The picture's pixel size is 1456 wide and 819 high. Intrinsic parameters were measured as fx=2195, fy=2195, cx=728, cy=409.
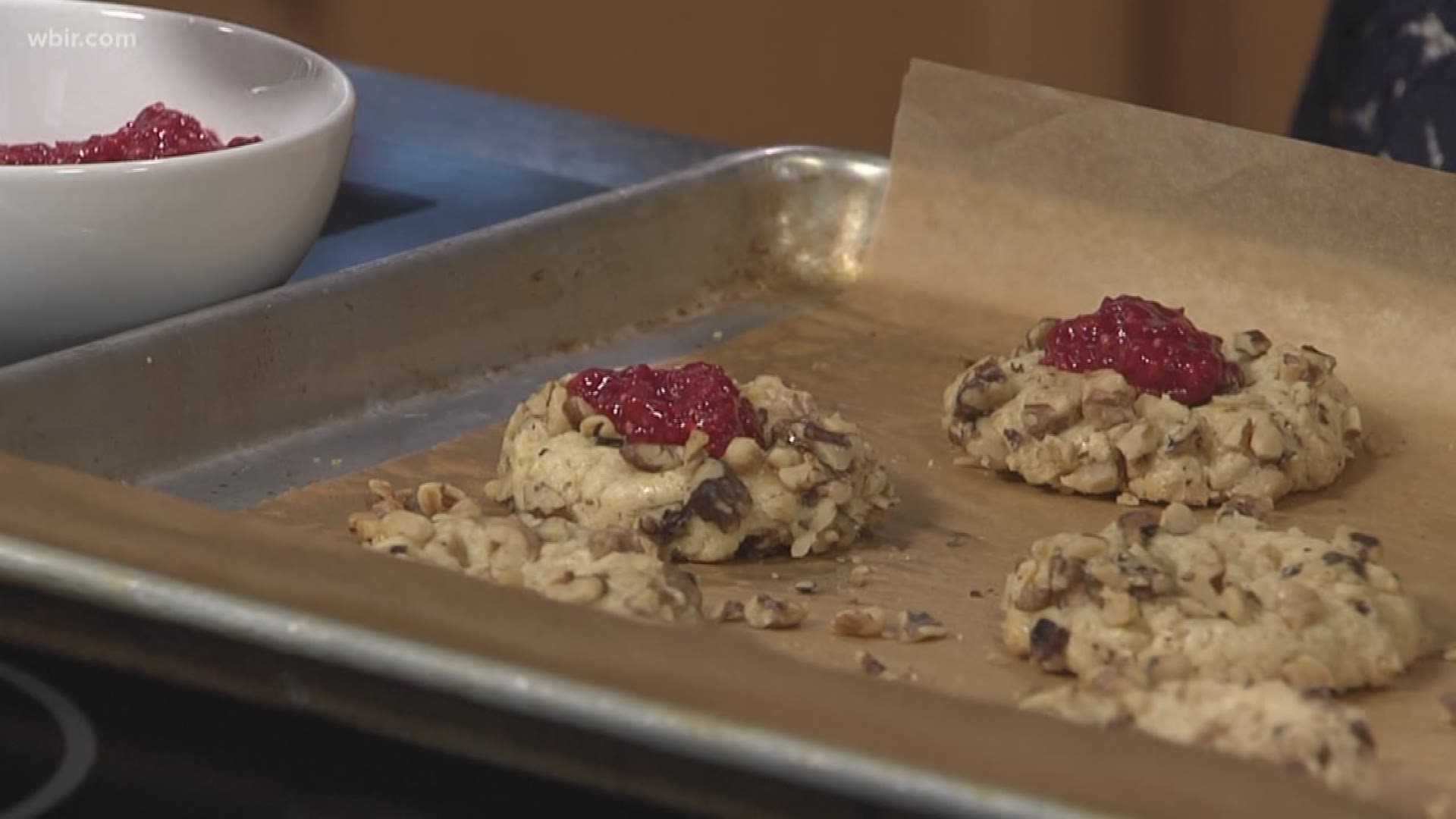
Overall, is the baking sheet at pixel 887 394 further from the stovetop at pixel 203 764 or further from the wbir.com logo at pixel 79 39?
the wbir.com logo at pixel 79 39

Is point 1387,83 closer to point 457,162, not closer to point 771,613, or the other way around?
point 457,162

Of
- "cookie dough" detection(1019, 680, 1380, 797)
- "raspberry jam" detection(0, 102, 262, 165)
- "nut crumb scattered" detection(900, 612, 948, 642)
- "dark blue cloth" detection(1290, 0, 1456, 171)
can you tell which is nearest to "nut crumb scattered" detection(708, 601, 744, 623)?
"nut crumb scattered" detection(900, 612, 948, 642)

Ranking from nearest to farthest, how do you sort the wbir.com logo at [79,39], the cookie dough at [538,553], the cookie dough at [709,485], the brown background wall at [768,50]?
the cookie dough at [538,553] → the cookie dough at [709,485] → the wbir.com logo at [79,39] → the brown background wall at [768,50]

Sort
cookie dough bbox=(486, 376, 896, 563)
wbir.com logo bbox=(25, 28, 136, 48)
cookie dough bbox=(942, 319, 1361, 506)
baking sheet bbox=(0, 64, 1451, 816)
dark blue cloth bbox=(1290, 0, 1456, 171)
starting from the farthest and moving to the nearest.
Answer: dark blue cloth bbox=(1290, 0, 1456, 171) < wbir.com logo bbox=(25, 28, 136, 48) < cookie dough bbox=(942, 319, 1361, 506) < cookie dough bbox=(486, 376, 896, 563) < baking sheet bbox=(0, 64, 1451, 816)

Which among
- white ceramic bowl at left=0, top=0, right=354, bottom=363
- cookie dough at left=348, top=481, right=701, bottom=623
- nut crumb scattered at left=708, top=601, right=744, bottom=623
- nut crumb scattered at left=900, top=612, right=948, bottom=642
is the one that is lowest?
nut crumb scattered at left=708, top=601, right=744, bottom=623

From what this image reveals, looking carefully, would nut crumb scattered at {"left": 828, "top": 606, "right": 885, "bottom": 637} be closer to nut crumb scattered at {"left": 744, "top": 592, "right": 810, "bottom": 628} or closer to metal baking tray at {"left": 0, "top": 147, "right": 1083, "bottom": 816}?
nut crumb scattered at {"left": 744, "top": 592, "right": 810, "bottom": 628}

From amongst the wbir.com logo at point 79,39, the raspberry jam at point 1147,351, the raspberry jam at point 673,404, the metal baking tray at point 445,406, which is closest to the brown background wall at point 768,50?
the metal baking tray at point 445,406

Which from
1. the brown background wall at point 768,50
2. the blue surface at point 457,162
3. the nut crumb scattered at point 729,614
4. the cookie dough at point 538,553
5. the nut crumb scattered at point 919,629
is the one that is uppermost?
the cookie dough at point 538,553
